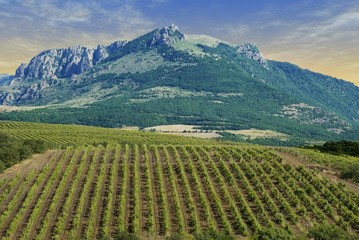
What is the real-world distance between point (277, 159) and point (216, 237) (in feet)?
130

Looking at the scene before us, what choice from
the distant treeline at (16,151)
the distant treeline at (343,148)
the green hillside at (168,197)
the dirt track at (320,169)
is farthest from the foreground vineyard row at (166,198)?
the distant treeline at (343,148)

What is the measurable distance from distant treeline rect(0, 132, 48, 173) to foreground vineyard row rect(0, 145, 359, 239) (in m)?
5.96

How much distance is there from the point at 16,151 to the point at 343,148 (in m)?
72.6

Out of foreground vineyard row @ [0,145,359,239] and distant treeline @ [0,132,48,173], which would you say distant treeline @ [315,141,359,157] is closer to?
foreground vineyard row @ [0,145,359,239]

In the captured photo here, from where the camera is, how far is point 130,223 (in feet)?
167

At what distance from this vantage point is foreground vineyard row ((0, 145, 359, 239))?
165 feet

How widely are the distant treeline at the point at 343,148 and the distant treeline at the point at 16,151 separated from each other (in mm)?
64693

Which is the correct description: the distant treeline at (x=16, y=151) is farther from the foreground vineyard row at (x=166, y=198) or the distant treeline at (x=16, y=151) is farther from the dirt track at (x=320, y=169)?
the dirt track at (x=320, y=169)

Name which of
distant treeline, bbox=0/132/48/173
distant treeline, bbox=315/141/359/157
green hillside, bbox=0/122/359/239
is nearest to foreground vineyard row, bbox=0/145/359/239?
green hillside, bbox=0/122/359/239

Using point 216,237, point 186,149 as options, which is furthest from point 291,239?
point 186,149

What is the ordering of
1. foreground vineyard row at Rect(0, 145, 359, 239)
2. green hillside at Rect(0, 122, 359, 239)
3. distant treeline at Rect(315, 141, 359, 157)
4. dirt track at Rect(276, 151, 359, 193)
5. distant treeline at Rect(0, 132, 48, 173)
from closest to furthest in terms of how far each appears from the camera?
green hillside at Rect(0, 122, 359, 239) < foreground vineyard row at Rect(0, 145, 359, 239) < dirt track at Rect(276, 151, 359, 193) < distant treeline at Rect(0, 132, 48, 173) < distant treeline at Rect(315, 141, 359, 157)

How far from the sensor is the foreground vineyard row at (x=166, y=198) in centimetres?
5034

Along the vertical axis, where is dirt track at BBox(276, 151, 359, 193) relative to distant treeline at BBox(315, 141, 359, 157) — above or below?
below

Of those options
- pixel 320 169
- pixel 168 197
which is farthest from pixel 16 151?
pixel 320 169
